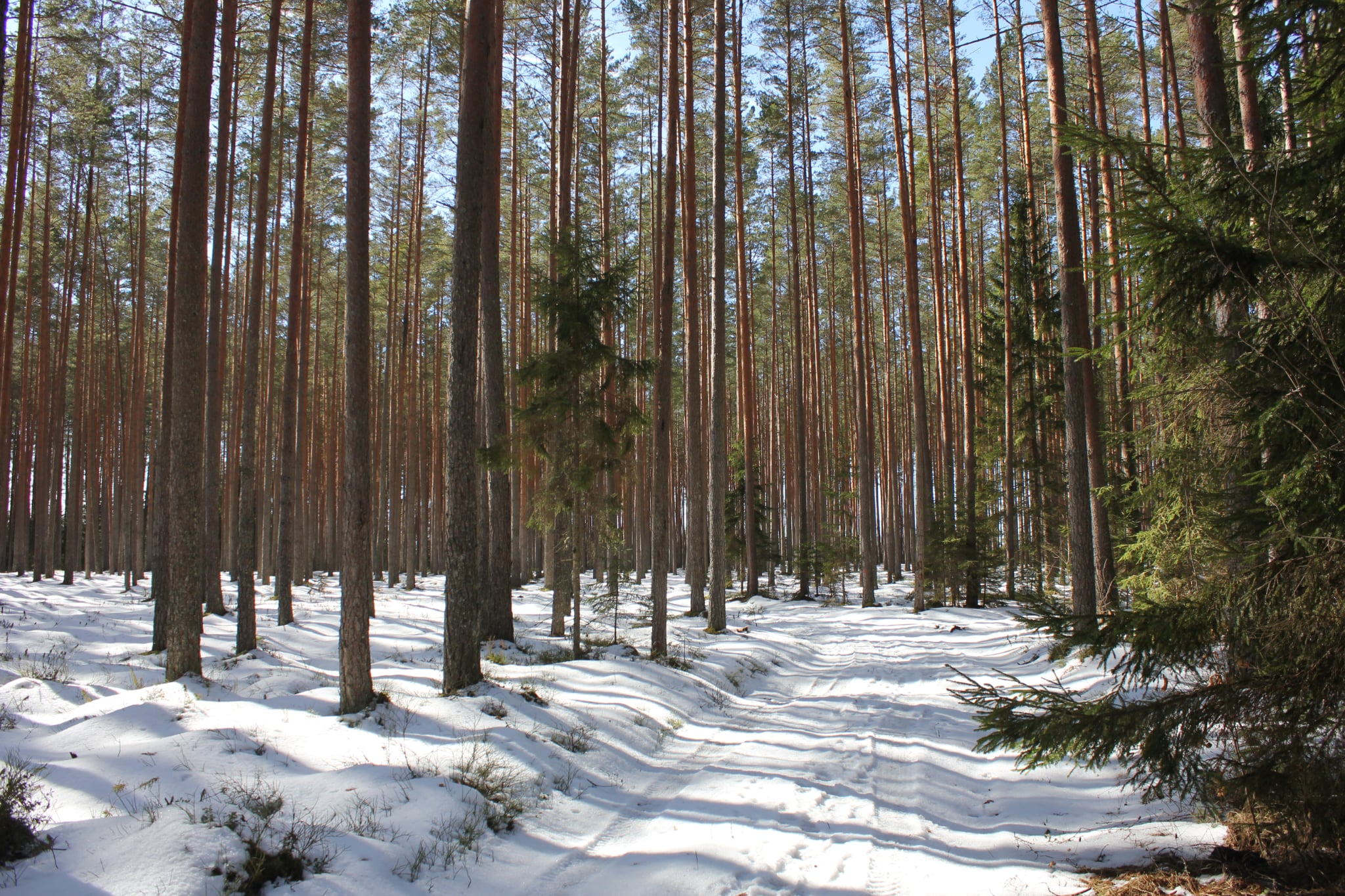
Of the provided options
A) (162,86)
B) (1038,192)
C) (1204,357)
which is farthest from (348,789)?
(1038,192)

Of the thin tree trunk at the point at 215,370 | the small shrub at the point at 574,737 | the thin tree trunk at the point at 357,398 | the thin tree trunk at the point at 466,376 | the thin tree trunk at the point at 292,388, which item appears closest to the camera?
the small shrub at the point at 574,737

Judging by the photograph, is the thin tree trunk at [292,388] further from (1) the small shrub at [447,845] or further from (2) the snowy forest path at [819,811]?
(1) the small shrub at [447,845]

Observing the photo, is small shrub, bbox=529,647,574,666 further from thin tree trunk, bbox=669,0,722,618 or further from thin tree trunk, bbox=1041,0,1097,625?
thin tree trunk, bbox=1041,0,1097,625

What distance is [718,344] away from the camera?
15133 millimetres

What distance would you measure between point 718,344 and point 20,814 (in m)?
13.1

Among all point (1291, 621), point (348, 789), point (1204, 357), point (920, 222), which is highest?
point (920, 222)

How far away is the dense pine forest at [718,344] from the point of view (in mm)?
3473

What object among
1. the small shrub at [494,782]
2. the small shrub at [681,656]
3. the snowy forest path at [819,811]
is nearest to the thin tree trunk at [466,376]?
the small shrub at [494,782]

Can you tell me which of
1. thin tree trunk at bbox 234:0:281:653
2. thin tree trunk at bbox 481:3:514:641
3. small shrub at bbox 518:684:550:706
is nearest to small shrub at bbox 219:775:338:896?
small shrub at bbox 518:684:550:706

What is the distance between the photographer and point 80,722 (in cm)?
616

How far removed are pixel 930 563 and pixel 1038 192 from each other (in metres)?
17.8

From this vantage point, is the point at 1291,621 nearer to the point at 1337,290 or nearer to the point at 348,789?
the point at 1337,290

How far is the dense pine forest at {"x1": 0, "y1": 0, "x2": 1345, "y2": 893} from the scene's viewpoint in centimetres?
347

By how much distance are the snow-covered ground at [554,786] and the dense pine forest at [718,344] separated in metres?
0.23
